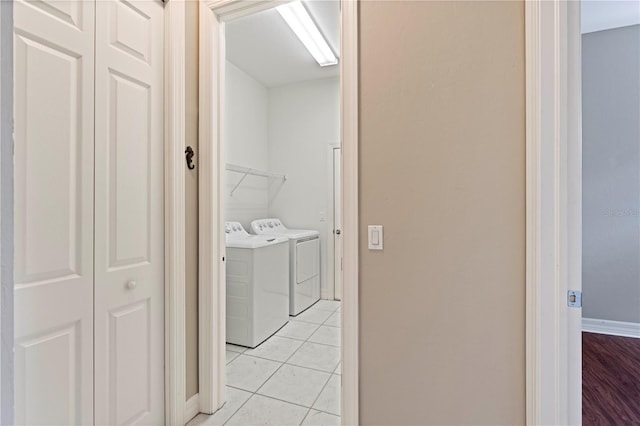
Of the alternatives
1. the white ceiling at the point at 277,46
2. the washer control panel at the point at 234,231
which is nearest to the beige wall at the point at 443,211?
the white ceiling at the point at 277,46

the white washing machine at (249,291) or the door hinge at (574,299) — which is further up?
the door hinge at (574,299)

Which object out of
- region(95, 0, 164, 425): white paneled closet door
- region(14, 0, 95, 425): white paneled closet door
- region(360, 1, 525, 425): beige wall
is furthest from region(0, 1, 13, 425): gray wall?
A: region(360, 1, 525, 425): beige wall

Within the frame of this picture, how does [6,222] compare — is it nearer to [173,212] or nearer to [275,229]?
[173,212]

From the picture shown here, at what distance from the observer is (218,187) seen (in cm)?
176

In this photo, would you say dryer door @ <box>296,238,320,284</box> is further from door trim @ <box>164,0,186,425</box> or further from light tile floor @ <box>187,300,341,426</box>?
door trim @ <box>164,0,186,425</box>

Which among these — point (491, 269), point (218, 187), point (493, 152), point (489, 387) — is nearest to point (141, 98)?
point (218, 187)

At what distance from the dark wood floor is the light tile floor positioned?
1450 millimetres

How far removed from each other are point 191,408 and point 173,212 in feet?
3.63

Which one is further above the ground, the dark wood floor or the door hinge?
the door hinge

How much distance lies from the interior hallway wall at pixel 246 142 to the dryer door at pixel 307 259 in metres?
0.74

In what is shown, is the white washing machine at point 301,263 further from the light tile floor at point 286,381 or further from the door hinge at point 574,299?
the door hinge at point 574,299

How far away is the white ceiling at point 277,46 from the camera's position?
2596 mm

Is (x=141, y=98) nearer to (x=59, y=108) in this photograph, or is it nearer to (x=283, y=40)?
(x=59, y=108)

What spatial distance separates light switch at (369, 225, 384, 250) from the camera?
1.28 meters
